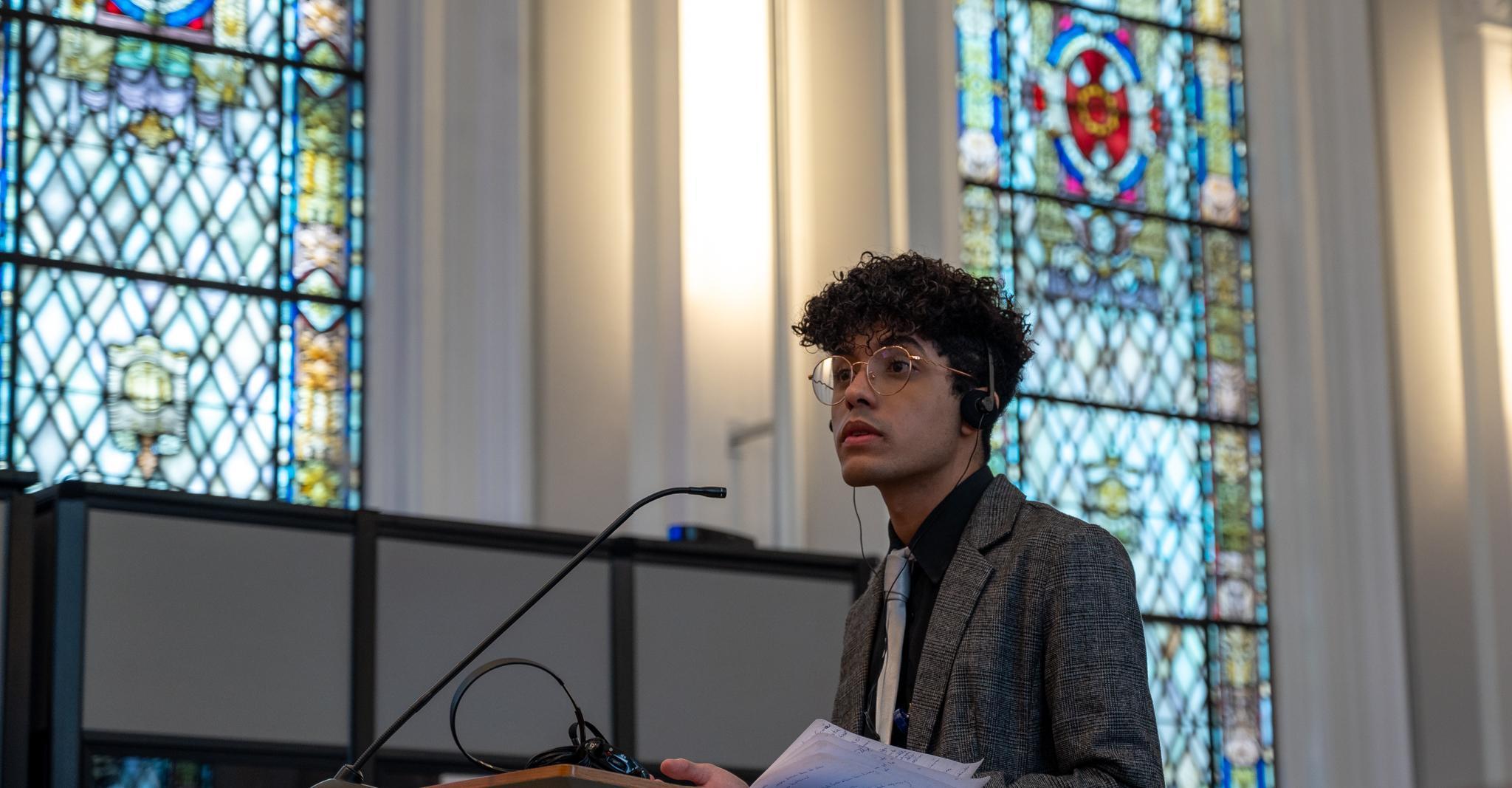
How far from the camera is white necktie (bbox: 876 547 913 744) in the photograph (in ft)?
9.57

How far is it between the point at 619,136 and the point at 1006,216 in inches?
72.0

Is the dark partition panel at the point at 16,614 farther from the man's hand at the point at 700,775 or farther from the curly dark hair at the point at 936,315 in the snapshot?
the man's hand at the point at 700,775

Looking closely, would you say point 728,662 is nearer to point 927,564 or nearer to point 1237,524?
point 927,564

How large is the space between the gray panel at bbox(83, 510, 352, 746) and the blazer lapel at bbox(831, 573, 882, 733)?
2.02 m

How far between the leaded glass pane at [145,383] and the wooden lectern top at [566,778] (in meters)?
3.81

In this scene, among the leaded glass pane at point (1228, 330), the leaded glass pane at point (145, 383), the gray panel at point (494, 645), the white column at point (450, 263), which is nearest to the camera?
the gray panel at point (494, 645)

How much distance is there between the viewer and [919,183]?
727 centimetres

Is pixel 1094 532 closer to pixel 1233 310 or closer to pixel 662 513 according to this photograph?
pixel 662 513

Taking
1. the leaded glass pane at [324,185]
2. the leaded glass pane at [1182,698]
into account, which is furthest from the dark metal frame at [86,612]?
the leaded glass pane at [1182,698]

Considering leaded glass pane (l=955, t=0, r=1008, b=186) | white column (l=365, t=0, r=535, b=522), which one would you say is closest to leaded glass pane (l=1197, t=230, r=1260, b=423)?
leaded glass pane (l=955, t=0, r=1008, b=186)

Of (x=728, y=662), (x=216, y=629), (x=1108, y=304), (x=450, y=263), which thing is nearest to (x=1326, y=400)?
(x=1108, y=304)

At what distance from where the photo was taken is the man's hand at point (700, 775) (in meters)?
2.59

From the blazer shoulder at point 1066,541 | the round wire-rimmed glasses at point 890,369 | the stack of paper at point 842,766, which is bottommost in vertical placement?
the stack of paper at point 842,766

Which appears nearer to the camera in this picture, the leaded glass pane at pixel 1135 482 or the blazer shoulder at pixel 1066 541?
the blazer shoulder at pixel 1066 541
